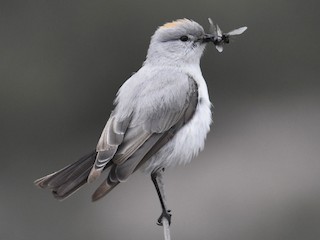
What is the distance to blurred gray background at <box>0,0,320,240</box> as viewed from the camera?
6000 mm

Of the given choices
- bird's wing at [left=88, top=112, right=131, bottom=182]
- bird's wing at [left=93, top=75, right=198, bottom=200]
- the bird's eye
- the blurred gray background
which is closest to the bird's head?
the bird's eye

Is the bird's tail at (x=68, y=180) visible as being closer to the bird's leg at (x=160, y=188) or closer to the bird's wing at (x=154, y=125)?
the bird's wing at (x=154, y=125)

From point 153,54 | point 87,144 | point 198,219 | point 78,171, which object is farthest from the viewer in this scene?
point 87,144

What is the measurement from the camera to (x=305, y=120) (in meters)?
6.49

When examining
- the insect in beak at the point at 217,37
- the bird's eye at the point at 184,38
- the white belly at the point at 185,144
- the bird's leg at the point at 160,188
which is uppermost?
the bird's eye at the point at 184,38

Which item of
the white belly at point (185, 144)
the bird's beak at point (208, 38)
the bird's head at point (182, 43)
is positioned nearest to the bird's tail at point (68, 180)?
the white belly at point (185, 144)

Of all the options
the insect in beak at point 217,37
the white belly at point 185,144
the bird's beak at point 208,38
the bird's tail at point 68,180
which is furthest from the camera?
the bird's beak at point 208,38

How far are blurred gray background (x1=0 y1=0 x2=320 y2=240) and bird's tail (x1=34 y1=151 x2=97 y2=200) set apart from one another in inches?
96.6

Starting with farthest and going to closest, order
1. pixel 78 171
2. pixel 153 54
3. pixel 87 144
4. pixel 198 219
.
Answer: pixel 87 144, pixel 198 219, pixel 153 54, pixel 78 171

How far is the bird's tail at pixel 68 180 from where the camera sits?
3.34 meters

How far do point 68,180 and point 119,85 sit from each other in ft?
10.1

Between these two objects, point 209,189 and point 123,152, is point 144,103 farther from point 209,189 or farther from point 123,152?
point 209,189

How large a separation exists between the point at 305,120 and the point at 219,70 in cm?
79

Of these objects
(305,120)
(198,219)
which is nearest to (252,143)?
(305,120)
